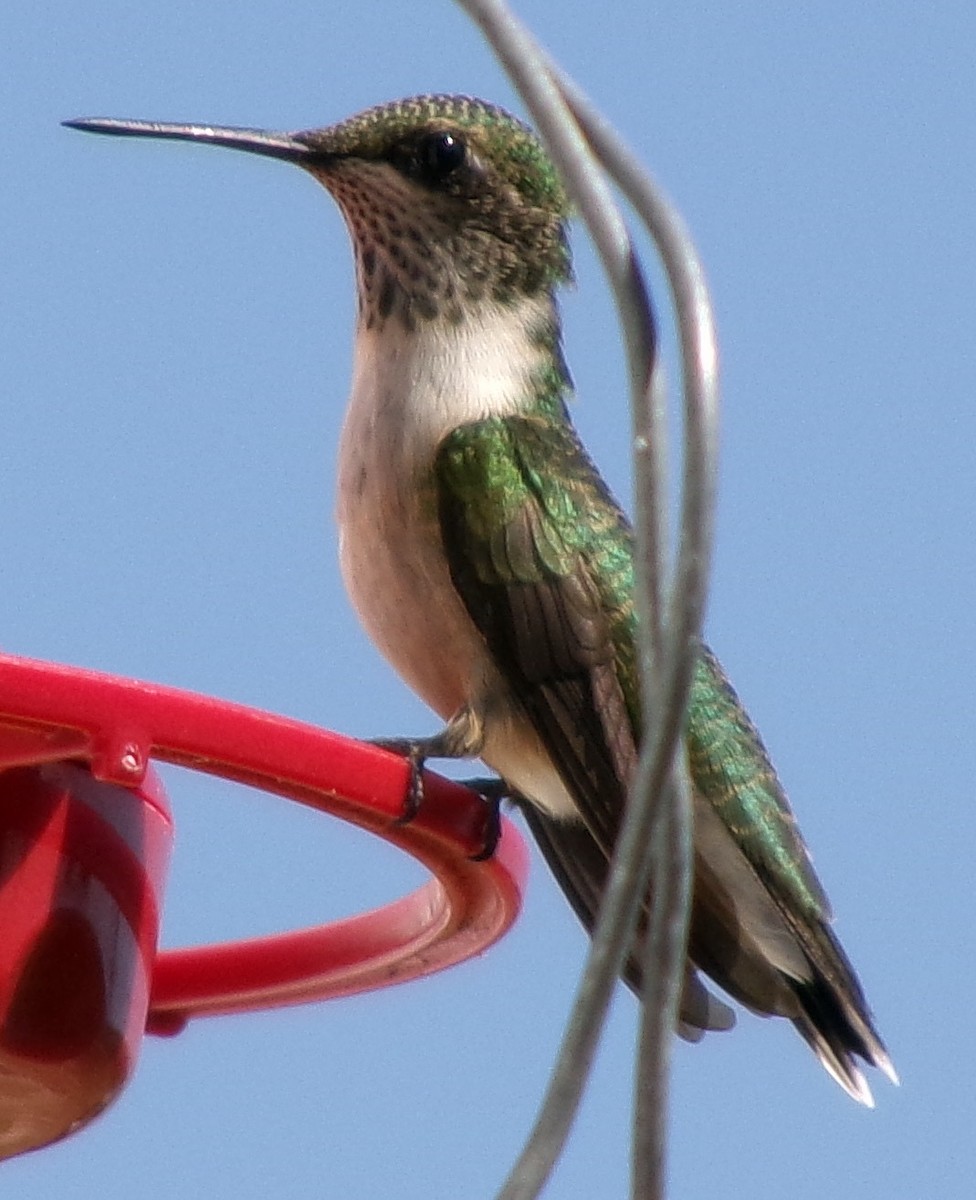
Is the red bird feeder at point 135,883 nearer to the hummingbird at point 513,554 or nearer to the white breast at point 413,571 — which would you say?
the hummingbird at point 513,554

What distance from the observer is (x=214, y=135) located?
508 cm

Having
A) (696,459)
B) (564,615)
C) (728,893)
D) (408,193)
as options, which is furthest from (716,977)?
(696,459)

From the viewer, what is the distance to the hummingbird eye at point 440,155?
18.3ft

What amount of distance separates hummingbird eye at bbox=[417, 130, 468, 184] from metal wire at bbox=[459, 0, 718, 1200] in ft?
11.2

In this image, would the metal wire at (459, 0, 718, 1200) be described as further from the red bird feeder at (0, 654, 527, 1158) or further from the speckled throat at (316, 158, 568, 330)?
the speckled throat at (316, 158, 568, 330)

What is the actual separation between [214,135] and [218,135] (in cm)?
2

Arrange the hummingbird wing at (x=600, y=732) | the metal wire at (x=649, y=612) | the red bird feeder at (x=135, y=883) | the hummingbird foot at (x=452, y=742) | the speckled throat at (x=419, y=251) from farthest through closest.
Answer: the speckled throat at (x=419, y=251) < the hummingbird wing at (x=600, y=732) < the hummingbird foot at (x=452, y=742) < the red bird feeder at (x=135, y=883) < the metal wire at (x=649, y=612)

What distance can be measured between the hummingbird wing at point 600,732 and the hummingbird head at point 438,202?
1.49 feet

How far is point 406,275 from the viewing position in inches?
217

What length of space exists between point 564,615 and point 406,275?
103 cm

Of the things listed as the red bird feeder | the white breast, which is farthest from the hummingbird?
the red bird feeder

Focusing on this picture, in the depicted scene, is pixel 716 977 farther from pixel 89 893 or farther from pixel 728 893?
pixel 89 893

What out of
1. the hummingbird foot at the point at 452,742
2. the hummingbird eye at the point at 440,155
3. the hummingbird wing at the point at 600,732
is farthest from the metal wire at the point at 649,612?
the hummingbird eye at the point at 440,155

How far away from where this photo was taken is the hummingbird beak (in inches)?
188
